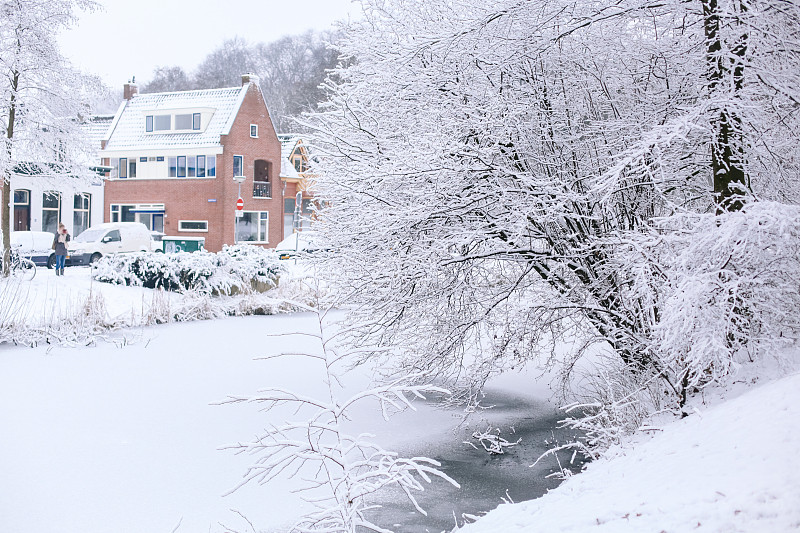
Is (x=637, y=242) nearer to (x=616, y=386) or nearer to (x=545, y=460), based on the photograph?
(x=616, y=386)

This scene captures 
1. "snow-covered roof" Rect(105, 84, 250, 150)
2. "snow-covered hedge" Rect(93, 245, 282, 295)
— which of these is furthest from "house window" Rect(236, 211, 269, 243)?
"snow-covered hedge" Rect(93, 245, 282, 295)

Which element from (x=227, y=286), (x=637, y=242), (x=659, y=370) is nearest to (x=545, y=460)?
(x=659, y=370)

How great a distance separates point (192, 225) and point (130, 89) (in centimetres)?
980

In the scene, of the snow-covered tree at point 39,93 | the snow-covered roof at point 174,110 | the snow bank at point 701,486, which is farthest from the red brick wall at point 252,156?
the snow bank at point 701,486

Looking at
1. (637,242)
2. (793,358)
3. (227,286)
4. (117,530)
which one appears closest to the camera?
(117,530)

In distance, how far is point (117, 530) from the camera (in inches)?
227

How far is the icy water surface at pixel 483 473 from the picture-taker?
652cm

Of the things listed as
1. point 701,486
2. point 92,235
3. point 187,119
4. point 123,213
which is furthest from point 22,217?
point 701,486

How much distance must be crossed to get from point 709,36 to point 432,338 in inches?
175

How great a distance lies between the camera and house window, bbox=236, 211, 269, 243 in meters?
41.7

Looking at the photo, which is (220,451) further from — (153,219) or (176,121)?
(176,121)

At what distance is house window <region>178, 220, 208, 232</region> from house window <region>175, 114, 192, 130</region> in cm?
531

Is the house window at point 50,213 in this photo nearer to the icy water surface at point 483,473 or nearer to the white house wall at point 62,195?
the white house wall at point 62,195

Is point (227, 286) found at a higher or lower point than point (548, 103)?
lower
